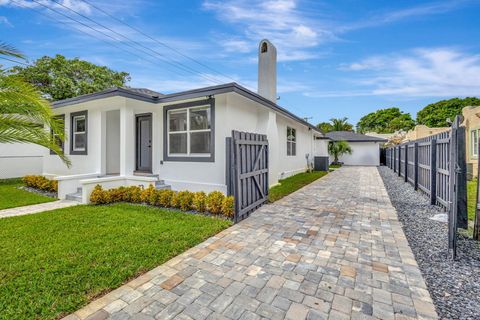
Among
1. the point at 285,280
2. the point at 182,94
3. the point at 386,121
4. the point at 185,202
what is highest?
the point at 386,121

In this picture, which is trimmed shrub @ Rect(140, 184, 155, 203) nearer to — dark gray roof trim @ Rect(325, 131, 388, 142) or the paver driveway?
the paver driveway

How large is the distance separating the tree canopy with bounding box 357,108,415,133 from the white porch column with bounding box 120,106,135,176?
176ft

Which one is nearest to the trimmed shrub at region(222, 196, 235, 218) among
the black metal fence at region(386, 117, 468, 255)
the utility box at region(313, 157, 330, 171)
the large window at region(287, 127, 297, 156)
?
the black metal fence at region(386, 117, 468, 255)

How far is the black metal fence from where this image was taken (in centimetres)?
338

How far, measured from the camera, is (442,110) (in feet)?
152

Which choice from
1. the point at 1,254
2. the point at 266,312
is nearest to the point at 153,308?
the point at 266,312

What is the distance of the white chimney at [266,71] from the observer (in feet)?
32.0

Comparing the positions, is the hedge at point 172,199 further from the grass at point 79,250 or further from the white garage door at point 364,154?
the white garage door at point 364,154

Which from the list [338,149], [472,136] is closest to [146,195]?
[472,136]

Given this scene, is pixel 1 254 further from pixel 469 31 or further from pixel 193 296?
pixel 469 31

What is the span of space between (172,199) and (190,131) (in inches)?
95.6

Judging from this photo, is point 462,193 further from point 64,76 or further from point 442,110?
point 442,110

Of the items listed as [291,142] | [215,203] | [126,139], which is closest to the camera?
[215,203]

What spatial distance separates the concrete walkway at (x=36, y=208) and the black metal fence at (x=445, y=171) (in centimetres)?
831
